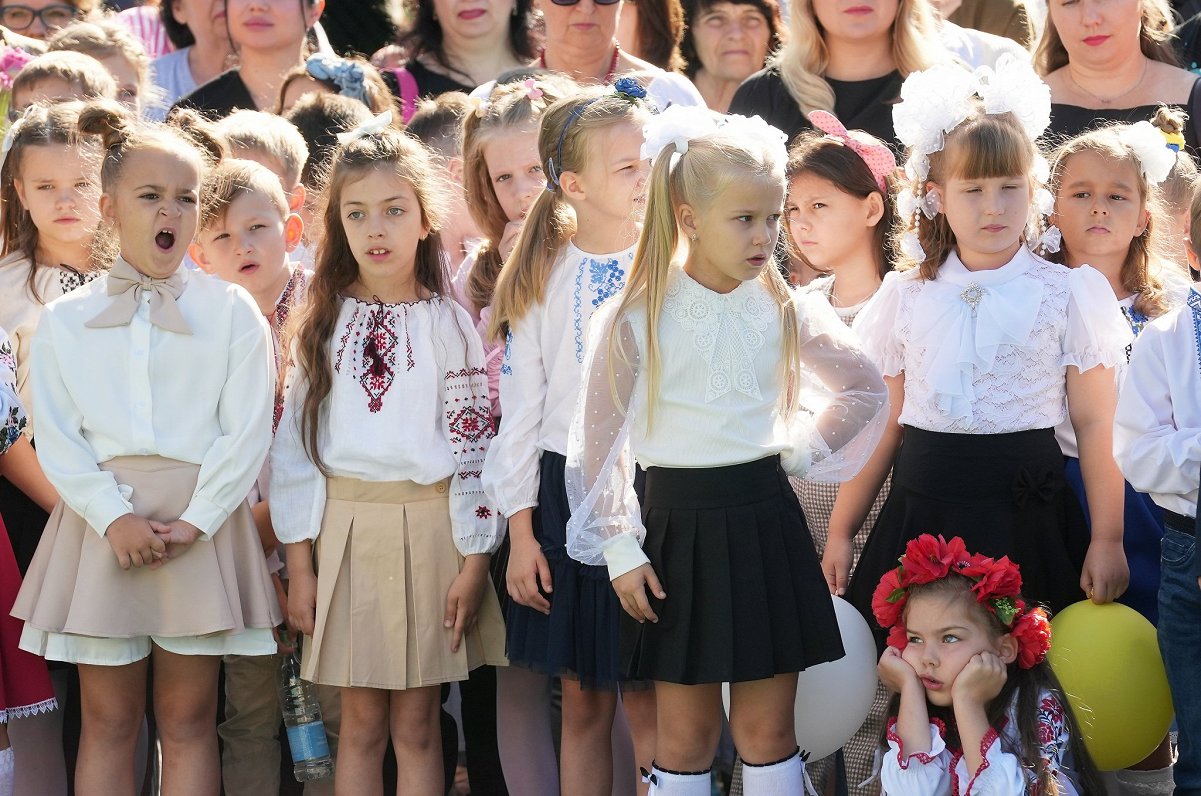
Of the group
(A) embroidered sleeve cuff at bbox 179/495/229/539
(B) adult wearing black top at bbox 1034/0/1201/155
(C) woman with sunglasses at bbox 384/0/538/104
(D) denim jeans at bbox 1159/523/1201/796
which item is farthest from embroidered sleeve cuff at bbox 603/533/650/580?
(C) woman with sunglasses at bbox 384/0/538/104

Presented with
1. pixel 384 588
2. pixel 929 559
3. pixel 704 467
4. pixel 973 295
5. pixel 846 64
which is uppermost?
pixel 846 64

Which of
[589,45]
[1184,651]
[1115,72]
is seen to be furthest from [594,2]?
[1184,651]

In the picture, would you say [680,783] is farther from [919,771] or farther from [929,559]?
[929,559]

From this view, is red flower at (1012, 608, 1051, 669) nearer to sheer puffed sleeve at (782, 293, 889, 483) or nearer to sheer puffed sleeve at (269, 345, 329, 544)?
sheer puffed sleeve at (782, 293, 889, 483)

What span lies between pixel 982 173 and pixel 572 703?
171cm

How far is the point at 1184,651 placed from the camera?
3.41 metres

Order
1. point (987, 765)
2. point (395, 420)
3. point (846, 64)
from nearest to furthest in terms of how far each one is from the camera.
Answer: point (987, 765) < point (395, 420) < point (846, 64)

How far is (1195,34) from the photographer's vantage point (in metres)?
5.62

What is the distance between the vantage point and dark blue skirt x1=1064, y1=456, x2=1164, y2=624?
389 centimetres

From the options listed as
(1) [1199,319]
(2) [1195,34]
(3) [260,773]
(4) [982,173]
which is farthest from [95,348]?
(2) [1195,34]

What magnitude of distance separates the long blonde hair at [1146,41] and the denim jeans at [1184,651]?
2.19 metres

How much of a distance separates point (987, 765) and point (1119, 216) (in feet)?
5.50

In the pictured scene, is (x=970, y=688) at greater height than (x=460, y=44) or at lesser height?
lesser

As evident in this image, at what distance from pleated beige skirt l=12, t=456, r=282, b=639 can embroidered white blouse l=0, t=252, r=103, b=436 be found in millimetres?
500
